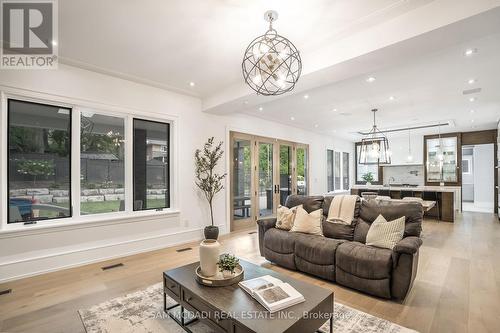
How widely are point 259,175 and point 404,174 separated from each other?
23.3 ft

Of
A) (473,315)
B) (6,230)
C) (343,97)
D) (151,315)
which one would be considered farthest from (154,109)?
(473,315)

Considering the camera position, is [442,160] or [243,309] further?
[442,160]

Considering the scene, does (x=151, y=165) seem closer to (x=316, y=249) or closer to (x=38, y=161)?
(x=38, y=161)

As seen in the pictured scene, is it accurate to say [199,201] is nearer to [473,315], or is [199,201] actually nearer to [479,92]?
[473,315]

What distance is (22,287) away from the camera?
303 centimetres

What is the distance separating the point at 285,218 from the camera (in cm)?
385

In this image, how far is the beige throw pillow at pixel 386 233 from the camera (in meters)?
2.88

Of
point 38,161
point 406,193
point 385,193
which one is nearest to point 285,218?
point 38,161

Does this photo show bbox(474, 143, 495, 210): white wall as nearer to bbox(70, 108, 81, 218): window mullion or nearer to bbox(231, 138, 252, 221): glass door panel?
bbox(231, 138, 252, 221): glass door panel

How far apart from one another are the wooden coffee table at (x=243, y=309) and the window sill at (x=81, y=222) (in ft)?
7.66

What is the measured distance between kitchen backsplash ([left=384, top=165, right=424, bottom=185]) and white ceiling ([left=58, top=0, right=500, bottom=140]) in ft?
17.7

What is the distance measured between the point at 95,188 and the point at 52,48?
2.07 m

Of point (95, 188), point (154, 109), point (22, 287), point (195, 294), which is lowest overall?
point (22, 287)

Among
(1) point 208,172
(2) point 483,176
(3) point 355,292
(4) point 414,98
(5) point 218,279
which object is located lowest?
(3) point 355,292
